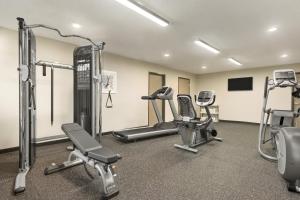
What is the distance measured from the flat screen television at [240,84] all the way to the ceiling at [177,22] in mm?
2687

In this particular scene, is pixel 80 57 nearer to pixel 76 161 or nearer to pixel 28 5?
pixel 28 5

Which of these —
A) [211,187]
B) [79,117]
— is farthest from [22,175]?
[211,187]

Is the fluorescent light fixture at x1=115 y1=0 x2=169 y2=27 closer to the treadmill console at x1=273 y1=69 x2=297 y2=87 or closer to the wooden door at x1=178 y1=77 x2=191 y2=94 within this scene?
the treadmill console at x1=273 y1=69 x2=297 y2=87

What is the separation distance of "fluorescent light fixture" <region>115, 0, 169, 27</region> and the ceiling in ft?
0.22

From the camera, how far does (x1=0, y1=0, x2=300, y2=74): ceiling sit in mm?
2621

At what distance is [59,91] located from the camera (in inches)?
170

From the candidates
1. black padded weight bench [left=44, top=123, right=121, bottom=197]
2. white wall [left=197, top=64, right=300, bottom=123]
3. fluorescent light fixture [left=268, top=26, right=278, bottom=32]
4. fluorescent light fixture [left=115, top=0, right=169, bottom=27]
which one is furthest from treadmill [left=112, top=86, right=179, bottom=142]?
white wall [left=197, top=64, right=300, bottom=123]

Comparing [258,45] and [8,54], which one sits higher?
[258,45]

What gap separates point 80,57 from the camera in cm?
363

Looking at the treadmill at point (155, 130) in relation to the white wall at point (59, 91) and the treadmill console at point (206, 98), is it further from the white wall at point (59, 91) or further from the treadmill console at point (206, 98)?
the white wall at point (59, 91)

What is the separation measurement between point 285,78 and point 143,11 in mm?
2816

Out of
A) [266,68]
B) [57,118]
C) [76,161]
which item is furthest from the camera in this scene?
[266,68]

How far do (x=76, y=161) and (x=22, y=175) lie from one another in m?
0.73

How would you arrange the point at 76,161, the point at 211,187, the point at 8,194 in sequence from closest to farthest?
the point at 8,194
the point at 211,187
the point at 76,161
